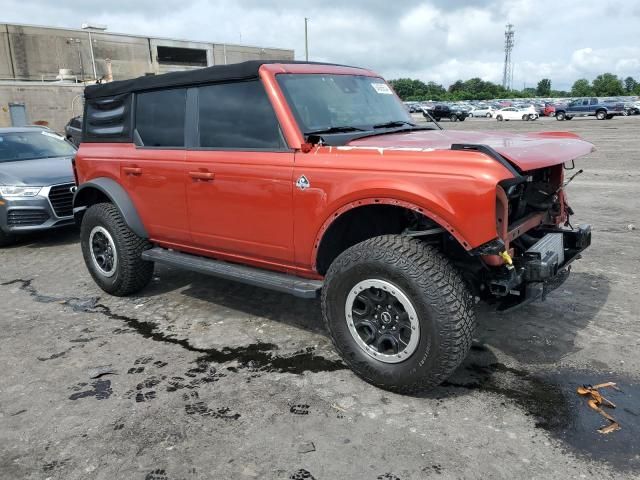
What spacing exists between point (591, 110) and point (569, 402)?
46.3 metres

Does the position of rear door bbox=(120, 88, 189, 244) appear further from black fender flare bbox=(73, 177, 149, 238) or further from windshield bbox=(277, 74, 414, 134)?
windshield bbox=(277, 74, 414, 134)

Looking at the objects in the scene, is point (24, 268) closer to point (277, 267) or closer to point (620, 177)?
point (277, 267)

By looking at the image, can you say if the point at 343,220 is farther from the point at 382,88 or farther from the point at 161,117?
the point at 161,117

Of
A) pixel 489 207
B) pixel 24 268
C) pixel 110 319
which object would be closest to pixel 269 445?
pixel 489 207

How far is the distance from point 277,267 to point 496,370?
5.51 feet

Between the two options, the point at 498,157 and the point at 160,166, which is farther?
the point at 160,166

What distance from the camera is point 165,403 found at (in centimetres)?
332

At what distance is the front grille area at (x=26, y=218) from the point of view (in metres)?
7.24

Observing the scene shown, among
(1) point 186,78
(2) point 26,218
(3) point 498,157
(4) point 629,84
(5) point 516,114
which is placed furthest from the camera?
(4) point 629,84

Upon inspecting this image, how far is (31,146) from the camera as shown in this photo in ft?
28.7

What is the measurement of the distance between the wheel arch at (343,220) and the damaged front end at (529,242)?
0.23 m

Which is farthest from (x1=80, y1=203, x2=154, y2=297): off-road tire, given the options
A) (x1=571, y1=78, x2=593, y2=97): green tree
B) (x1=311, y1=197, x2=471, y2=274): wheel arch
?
(x1=571, y1=78, x2=593, y2=97): green tree

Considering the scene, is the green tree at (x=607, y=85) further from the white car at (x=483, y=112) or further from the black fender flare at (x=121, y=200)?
the black fender flare at (x=121, y=200)

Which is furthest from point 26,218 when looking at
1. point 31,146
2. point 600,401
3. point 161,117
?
point 600,401
